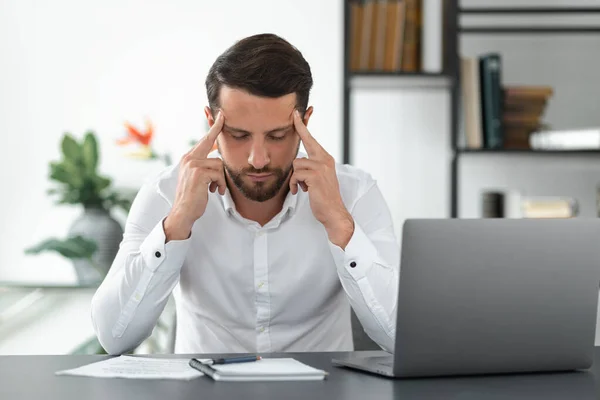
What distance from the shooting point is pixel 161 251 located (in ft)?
5.29

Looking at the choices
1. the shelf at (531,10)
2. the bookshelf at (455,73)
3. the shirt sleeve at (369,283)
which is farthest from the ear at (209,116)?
the shelf at (531,10)

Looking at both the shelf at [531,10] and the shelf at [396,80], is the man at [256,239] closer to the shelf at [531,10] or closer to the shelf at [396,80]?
the shelf at [396,80]

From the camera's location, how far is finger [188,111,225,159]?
1695 mm

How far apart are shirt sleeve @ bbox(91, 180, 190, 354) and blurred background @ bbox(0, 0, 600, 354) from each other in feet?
3.91

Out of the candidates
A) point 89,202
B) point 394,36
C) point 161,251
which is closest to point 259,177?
point 161,251

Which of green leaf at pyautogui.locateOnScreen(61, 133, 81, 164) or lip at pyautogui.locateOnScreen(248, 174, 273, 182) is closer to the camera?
lip at pyautogui.locateOnScreen(248, 174, 273, 182)

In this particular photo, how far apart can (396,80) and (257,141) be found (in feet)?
4.28

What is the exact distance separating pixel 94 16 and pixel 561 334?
2456mm

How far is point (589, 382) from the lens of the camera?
1206 mm

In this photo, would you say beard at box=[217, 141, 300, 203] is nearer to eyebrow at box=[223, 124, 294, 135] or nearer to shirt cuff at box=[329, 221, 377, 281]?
eyebrow at box=[223, 124, 294, 135]

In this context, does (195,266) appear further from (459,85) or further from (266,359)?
(459,85)

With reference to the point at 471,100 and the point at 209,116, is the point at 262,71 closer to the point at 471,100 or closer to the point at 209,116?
the point at 209,116

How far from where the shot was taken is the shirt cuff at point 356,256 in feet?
5.28

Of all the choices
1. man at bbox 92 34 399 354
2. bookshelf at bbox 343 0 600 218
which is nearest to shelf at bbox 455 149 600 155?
bookshelf at bbox 343 0 600 218
